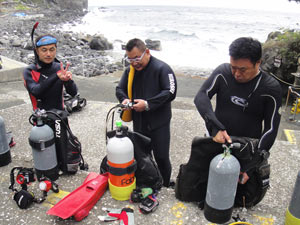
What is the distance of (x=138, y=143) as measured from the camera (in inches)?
112

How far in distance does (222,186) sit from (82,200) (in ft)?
4.30

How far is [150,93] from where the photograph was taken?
3244 millimetres

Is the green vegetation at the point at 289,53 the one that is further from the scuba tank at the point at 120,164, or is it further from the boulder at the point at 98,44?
the boulder at the point at 98,44

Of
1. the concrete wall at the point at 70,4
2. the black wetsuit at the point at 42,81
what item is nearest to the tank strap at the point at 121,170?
the black wetsuit at the point at 42,81

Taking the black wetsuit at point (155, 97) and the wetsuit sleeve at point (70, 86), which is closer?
the black wetsuit at point (155, 97)

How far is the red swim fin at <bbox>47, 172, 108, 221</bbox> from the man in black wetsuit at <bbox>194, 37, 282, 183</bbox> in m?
1.28

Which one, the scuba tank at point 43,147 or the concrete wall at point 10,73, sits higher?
the scuba tank at point 43,147

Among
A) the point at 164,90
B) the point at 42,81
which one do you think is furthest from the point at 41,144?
the point at 164,90

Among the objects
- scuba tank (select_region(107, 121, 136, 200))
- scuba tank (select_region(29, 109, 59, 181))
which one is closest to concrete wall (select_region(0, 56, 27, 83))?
scuba tank (select_region(29, 109, 59, 181))

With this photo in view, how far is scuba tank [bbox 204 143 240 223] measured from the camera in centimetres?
222

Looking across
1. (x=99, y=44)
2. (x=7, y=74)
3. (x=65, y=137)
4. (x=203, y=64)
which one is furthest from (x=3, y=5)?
(x=65, y=137)

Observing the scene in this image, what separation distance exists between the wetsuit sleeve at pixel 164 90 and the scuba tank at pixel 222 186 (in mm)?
1078

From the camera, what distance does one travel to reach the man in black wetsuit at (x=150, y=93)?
3.03 m

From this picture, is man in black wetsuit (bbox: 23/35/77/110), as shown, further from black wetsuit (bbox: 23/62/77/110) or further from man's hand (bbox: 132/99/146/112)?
man's hand (bbox: 132/99/146/112)
